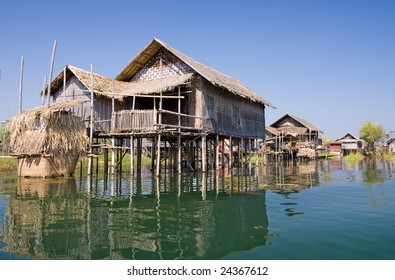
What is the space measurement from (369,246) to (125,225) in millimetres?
3982

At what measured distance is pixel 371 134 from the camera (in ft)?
183

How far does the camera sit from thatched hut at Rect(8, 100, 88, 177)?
14.6 metres

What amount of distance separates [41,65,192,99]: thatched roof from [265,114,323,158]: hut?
932 inches

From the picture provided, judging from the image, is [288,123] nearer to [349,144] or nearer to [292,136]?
[292,136]

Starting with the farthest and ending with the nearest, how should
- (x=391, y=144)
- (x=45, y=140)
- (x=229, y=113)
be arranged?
A: (x=391, y=144) → (x=229, y=113) → (x=45, y=140)

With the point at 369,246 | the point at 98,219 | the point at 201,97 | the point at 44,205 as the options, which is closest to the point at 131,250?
the point at 98,219

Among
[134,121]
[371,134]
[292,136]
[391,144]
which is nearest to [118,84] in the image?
[134,121]

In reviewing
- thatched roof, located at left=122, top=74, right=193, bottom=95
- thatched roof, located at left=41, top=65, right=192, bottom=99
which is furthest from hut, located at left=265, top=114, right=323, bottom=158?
thatched roof, located at left=41, top=65, right=192, bottom=99

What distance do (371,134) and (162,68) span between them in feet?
161

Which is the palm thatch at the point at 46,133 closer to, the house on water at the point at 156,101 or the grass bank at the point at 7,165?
the house on water at the point at 156,101

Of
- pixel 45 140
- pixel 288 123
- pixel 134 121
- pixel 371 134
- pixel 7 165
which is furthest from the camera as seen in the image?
pixel 371 134
